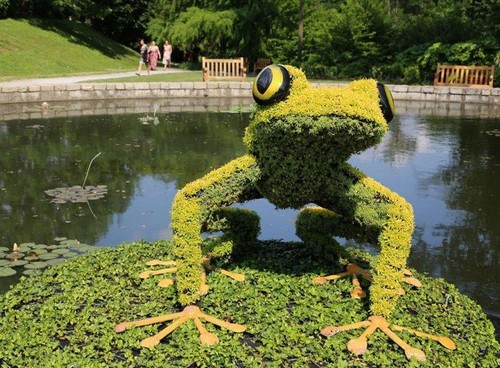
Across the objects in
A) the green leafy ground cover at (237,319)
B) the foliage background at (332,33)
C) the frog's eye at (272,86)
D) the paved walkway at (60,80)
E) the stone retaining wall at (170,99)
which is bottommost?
the green leafy ground cover at (237,319)

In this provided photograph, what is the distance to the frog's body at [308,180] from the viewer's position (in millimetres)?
3717

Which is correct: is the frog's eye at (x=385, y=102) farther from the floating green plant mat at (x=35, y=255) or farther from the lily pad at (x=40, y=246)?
the lily pad at (x=40, y=246)

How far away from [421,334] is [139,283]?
220 centimetres

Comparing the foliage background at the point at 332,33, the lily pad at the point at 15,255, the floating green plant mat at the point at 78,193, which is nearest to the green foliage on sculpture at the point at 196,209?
the lily pad at the point at 15,255

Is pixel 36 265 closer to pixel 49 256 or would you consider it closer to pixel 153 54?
pixel 49 256

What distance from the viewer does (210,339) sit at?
3.75m

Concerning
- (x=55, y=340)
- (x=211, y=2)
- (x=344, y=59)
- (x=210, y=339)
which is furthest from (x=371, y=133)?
(x=211, y=2)

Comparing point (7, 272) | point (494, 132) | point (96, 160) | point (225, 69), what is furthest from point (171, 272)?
point (225, 69)

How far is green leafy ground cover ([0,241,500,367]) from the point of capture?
12.0ft

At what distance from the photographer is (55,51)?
2703cm

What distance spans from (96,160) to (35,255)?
4.95m

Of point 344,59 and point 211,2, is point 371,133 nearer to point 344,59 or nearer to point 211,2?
point 344,59

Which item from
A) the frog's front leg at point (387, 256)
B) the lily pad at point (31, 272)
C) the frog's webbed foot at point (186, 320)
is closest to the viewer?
the frog's webbed foot at point (186, 320)

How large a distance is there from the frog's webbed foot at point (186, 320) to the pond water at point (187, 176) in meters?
2.27
